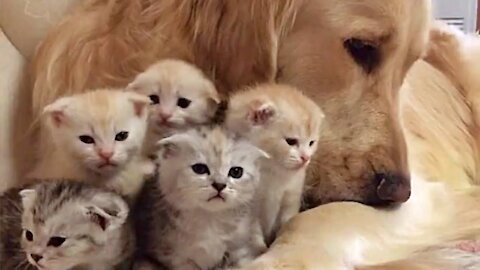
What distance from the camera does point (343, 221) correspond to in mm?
1372

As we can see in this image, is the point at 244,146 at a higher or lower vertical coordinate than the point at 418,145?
higher

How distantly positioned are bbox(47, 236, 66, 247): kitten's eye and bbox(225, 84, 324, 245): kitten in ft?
0.90

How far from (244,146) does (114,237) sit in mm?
186

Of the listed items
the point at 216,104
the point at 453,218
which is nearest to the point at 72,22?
the point at 216,104

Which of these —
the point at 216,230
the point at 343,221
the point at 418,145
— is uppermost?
the point at 216,230

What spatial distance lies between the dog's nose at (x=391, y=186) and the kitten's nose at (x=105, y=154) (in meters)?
0.43

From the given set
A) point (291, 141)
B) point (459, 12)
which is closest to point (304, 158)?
point (291, 141)

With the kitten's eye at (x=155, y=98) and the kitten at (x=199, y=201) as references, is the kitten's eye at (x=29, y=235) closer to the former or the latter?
the kitten at (x=199, y=201)

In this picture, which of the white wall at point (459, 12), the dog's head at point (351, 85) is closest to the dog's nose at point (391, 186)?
the dog's head at point (351, 85)

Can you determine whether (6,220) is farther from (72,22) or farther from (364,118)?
(364,118)

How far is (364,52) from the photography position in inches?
57.6

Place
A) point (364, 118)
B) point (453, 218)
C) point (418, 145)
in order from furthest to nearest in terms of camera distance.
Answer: point (418, 145)
point (453, 218)
point (364, 118)

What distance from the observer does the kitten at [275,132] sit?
122cm

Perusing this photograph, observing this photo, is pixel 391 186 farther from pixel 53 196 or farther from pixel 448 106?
pixel 448 106
